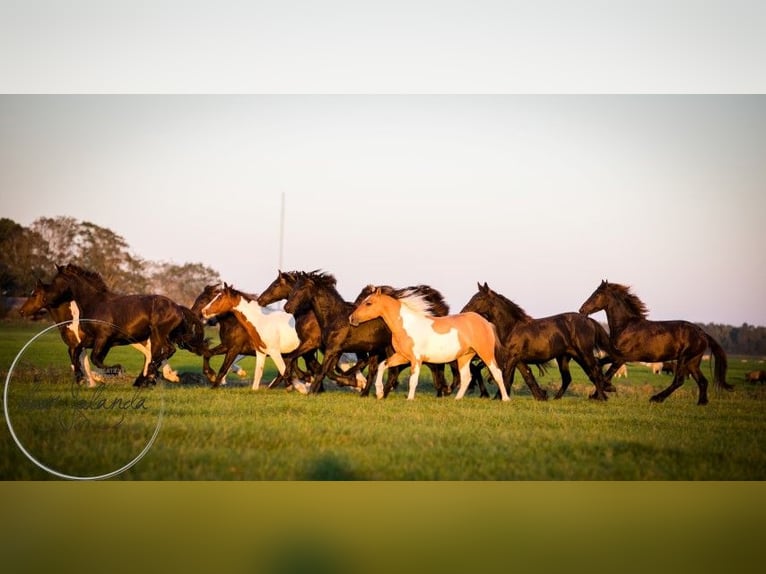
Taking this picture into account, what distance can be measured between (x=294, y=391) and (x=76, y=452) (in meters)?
6.13

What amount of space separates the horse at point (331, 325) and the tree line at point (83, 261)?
8.53 feet

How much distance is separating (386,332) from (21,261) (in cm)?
737

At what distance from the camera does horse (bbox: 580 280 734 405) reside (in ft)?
43.3

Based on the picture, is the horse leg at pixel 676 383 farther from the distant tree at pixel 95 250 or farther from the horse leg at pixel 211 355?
the distant tree at pixel 95 250

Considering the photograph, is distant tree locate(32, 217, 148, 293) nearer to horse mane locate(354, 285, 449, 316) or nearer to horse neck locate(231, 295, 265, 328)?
horse neck locate(231, 295, 265, 328)

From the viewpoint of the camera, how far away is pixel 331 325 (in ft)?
44.6

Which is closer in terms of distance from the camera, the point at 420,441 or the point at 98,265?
the point at 420,441

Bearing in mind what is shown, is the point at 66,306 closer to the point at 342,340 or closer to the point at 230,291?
the point at 230,291

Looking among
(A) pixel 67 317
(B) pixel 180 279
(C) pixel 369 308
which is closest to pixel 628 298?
(C) pixel 369 308

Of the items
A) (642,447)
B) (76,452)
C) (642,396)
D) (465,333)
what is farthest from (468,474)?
(642,396)

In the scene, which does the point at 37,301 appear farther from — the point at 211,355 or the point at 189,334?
the point at 211,355

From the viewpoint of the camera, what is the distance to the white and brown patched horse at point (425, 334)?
41.8 feet

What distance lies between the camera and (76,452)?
8.04 m
